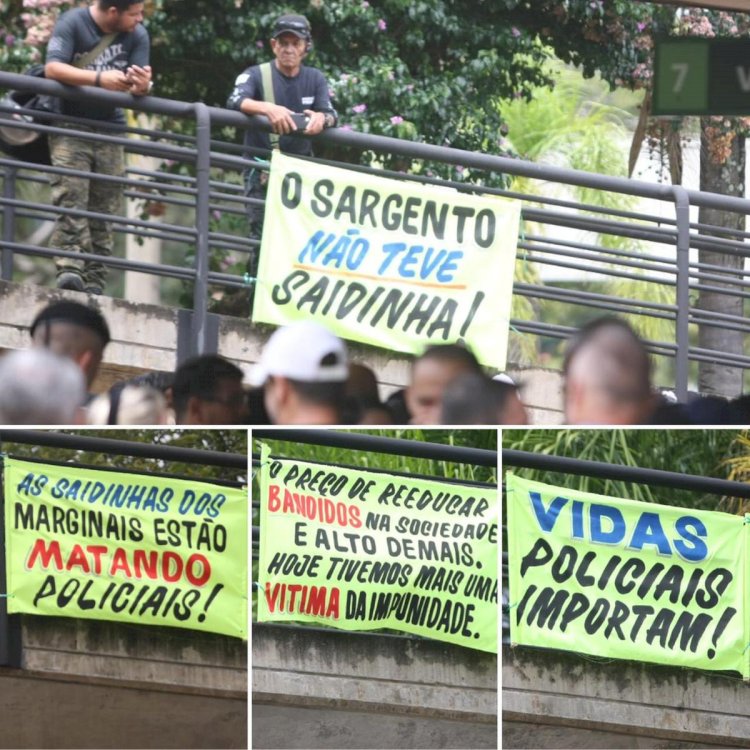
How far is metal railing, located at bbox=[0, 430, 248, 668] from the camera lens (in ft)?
14.0

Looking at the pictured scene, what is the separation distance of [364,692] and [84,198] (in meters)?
3.48

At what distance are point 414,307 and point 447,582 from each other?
2922 mm

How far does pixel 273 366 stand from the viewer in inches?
182

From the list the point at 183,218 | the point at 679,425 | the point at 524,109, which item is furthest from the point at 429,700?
the point at 183,218

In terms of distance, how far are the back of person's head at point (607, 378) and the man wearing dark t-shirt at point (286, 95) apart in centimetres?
326

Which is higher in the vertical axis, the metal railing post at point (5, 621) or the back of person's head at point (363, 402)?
the back of person's head at point (363, 402)

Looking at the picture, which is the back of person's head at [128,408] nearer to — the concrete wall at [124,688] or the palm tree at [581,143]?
the concrete wall at [124,688]

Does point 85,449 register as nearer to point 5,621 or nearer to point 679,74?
point 5,621

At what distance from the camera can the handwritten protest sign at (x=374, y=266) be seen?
705cm

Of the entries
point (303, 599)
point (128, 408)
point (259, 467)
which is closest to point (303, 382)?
point (259, 467)

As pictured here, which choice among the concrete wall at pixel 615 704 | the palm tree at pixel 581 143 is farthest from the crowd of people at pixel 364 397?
the palm tree at pixel 581 143

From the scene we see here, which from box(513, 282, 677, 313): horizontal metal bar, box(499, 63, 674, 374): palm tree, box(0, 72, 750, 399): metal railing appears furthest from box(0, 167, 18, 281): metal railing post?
box(499, 63, 674, 374): palm tree

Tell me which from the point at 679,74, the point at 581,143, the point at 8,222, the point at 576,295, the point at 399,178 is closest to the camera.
→ the point at 679,74

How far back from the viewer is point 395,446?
4.22 m
